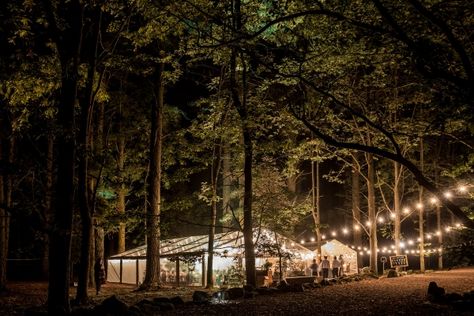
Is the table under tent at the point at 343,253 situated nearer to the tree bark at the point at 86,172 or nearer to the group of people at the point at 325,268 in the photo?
the group of people at the point at 325,268

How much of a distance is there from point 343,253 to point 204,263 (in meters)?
10.4

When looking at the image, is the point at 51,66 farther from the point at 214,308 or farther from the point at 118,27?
the point at 214,308

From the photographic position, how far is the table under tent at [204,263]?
18109 mm

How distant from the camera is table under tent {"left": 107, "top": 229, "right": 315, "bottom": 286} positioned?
1811cm

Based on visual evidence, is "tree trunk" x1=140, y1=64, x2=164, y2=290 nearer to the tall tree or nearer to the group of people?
the tall tree

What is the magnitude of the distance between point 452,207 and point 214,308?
5193 mm

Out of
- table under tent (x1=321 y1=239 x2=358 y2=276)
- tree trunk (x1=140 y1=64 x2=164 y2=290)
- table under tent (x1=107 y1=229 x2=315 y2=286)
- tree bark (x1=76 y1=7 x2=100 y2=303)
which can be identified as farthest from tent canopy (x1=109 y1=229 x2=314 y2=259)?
tree bark (x1=76 y1=7 x2=100 y2=303)

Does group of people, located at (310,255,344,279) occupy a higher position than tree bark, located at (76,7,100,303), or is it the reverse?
tree bark, located at (76,7,100,303)

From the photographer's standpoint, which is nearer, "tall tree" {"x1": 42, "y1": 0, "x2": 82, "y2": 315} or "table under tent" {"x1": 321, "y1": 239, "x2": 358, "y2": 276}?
"tall tree" {"x1": 42, "y1": 0, "x2": 82, "y2": 315}

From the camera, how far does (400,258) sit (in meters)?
22.1

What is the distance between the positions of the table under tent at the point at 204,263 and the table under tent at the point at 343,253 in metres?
1.74

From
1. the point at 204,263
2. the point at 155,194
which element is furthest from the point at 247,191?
the point at 204,263

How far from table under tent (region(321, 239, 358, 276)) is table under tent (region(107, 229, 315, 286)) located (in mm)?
1741

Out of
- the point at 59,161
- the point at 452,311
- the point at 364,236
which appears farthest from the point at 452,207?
the point at 364,236
